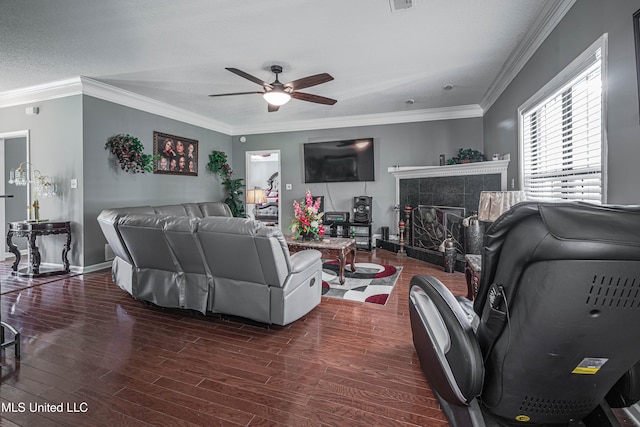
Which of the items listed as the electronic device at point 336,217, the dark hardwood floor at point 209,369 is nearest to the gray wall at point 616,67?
the dark hardwood floor at point 209,369

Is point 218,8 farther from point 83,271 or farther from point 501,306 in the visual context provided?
point 83,271

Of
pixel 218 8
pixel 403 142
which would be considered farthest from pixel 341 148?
pixel 218 8

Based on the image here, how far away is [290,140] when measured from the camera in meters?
7.00

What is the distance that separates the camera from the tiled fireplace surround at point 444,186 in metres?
4.40

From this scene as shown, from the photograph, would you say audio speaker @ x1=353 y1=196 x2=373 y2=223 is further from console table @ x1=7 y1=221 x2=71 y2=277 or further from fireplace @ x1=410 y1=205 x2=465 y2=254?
console table @ x1=7 y1=221 x2=71 y2=277

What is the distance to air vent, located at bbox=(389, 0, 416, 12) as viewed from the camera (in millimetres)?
2590

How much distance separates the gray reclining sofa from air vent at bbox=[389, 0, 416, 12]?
2.18m

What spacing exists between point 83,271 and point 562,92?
241 inches

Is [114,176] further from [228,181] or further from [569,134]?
[569,134]

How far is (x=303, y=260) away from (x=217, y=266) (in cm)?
72

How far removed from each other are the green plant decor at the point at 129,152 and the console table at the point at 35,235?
1169 mm

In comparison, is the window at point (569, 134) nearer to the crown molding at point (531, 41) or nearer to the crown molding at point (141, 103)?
the crown molding at point (531, 41)

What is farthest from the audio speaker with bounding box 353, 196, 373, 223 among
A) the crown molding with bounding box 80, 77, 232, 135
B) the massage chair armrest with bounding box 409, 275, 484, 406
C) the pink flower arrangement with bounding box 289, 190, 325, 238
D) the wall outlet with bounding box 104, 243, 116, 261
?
the massage chair armrest with bounding box 409, 275, 484, 406

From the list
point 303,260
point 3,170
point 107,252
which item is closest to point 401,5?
point 303,260
